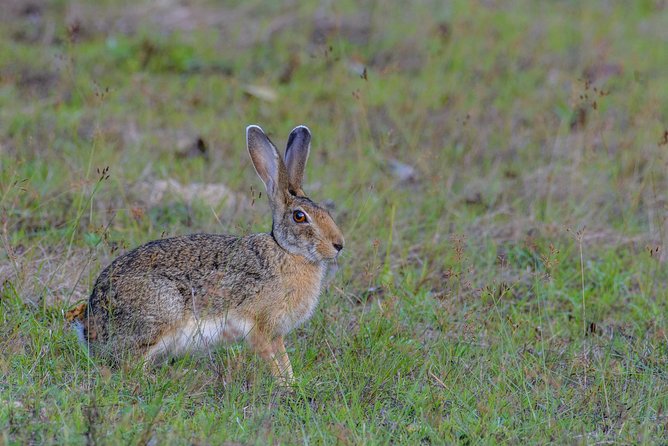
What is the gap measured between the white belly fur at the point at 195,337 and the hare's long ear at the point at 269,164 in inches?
29.1

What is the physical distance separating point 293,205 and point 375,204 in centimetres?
169

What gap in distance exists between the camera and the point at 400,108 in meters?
8.82

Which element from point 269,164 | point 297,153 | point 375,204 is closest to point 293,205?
point 269,164

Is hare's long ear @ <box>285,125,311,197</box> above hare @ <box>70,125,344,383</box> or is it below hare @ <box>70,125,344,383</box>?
above

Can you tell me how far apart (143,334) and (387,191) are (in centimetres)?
256

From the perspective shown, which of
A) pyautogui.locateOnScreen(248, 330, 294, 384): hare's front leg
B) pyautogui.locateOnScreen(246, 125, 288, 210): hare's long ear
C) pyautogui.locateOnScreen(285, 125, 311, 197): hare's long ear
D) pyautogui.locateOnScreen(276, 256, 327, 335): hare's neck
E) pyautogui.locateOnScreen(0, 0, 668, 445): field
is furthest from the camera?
pyautogui.locateOnScreen(285, 125, 311, 197): hare's long ear

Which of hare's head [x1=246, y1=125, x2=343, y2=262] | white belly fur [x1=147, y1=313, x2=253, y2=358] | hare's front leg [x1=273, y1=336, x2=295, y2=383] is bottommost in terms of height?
hare's front leg [x1=273, y1=336, x2=295, y2=383]

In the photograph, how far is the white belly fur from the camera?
5090 mm

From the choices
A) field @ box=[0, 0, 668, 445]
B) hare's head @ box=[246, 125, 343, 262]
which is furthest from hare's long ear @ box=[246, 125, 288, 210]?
field @ box=[0, 0, 668, 445]

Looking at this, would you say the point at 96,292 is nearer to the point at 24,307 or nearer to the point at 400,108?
the point at 24,307

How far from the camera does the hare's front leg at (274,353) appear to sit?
500 cm

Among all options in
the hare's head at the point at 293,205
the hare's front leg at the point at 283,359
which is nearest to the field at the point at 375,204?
the hare's front leg at the point at 283,359

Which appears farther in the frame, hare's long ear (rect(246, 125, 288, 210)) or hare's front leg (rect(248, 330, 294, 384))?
hare's long ear (rect(246, 125, 288, 210))

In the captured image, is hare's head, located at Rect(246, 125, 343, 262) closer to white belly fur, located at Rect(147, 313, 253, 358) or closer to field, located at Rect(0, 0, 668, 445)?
field, located at Rect(0, 0, 668, 445)
